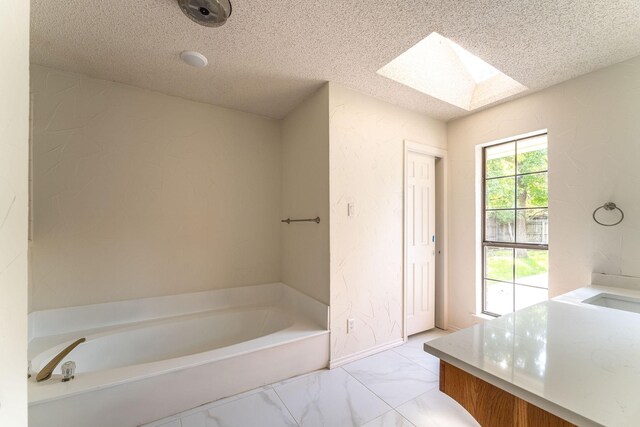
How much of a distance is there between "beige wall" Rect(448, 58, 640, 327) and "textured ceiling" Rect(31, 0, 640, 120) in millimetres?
Answer: 179

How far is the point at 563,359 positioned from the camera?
0.73m

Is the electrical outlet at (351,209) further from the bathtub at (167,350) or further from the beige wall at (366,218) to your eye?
the bathtub at (167,350)

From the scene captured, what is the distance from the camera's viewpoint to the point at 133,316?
2.11m

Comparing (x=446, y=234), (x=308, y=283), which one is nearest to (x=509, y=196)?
(x=446, y=234)

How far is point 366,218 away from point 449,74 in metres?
1.57

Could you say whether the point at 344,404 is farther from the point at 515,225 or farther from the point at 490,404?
the point at 515,225

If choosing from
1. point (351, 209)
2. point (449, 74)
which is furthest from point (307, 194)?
point (449, 74)

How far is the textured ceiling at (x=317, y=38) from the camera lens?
1.34 m

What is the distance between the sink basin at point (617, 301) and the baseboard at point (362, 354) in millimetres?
1473

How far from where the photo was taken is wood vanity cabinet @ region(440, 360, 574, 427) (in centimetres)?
63

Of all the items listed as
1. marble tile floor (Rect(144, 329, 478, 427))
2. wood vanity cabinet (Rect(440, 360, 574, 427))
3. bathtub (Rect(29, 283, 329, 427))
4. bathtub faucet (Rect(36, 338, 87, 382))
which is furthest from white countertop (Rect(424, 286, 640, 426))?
bathtub faucet (Rect(36, 338, 87, 382))

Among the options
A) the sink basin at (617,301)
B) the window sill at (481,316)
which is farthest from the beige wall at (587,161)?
the window sill at (481,316)

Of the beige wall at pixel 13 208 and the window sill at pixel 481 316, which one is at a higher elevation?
the beige wall at pixel 13 208

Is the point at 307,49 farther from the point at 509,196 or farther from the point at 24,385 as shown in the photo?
the point at 509,196
